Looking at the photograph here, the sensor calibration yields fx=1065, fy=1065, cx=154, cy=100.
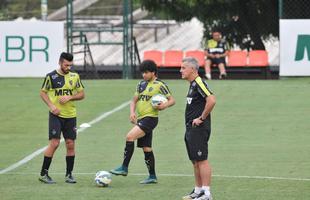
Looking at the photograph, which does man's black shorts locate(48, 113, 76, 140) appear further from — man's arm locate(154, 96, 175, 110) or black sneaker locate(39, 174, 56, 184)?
man's arm locate(154, 96, 175, 110)

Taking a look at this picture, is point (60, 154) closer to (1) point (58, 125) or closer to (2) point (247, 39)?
(1) point (58, 125)

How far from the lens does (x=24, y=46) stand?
99.7 feet

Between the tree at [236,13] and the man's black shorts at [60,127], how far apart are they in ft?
65.0

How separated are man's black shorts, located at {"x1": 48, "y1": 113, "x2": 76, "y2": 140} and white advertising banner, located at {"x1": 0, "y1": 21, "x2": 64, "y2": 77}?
15962 mm

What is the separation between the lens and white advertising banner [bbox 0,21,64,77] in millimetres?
30281

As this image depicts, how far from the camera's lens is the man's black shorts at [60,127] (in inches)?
564

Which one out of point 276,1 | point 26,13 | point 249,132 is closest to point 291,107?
point 249,132

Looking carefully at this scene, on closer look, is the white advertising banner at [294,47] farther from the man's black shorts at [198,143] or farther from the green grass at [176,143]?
the man's black shorts at [198,143]

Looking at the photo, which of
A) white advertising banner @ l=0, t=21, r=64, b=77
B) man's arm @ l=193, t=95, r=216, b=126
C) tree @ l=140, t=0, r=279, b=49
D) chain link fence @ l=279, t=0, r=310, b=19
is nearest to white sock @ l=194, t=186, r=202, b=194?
man's arm @ l=193, t=95, r=216, b=126

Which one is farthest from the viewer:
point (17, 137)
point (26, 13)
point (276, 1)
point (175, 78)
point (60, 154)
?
point (26, 13)

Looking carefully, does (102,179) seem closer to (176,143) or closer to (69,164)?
(69,164)

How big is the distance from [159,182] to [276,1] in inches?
841

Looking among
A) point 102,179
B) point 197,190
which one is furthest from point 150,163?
point 197,190

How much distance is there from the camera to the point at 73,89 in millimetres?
14492
